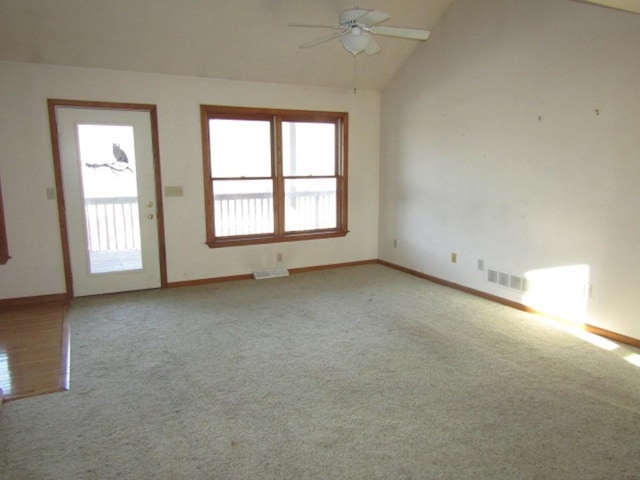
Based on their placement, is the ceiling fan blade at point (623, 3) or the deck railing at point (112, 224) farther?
the deck railing at point (112, 224)

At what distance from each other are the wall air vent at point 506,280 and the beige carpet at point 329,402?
1.02 feet

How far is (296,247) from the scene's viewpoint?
229 inches

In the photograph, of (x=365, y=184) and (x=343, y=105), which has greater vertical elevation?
(x=343, y=105)

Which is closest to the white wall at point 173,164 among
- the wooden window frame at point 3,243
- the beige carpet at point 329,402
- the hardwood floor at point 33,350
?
the wooden window frame at point 3,243

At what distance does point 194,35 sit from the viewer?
14.4 feet

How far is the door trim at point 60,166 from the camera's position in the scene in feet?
14.5

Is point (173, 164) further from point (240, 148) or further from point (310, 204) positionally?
point (310, 204)

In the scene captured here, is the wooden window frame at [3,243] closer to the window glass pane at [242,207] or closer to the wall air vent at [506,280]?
the window glass pane at [242,207]

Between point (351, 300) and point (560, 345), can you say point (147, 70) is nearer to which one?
point (351, 300)

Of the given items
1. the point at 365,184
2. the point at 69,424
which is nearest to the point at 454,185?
the point at 365,184

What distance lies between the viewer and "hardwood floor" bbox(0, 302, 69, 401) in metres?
2.86

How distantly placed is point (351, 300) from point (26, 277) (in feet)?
11.1

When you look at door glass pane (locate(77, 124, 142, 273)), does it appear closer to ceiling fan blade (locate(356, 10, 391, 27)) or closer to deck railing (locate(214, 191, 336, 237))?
deck railing (locate(214, 191, 336, 237))

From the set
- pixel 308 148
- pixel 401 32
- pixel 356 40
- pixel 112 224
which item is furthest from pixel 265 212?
pixel 401 32
